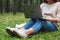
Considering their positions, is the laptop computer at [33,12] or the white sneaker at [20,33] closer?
the white sneaker at [20,33]

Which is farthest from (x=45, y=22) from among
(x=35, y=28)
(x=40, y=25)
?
(x=35, y=28)

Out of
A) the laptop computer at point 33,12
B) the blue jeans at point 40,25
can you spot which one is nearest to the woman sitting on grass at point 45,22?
the blue jeans at point 40,25

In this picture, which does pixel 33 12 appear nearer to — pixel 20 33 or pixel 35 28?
pixel 35 28

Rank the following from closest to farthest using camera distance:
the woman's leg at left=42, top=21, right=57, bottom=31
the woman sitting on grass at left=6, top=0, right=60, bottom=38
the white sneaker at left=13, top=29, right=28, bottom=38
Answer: the white sneaker at left=13, top=29, right=28, bottom=38
the woman sitting on grass at left=6, top=0, right=60, bottom=38
the woman's leg at left=42, top=21, right=57, bottom=31

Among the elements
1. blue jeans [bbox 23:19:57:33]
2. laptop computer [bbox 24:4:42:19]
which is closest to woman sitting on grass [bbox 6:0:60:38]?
blue jeans [bbox 23:19:57:33]

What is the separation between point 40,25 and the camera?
447 cm

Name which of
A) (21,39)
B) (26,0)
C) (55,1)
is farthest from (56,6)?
(26,0)

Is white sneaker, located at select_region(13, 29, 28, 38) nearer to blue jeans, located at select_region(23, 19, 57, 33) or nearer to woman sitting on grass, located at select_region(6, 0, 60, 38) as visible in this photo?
woman sitting on grass, located at select_region(6, 0, 60, 38)

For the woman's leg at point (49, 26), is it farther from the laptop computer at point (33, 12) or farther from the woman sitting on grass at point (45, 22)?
the laptop computer at point (33, 12)

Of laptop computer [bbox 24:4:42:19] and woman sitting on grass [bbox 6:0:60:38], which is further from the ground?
laptop computer [bbox 24:4:42:19]

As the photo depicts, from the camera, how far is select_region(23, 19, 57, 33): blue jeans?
4.42 meters

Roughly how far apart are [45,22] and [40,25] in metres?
0.19

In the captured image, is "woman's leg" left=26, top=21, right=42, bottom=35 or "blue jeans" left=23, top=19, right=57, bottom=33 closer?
"woman's leg" left=26, top=21, right=42, bottom=35

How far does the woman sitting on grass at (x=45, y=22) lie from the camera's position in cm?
430
